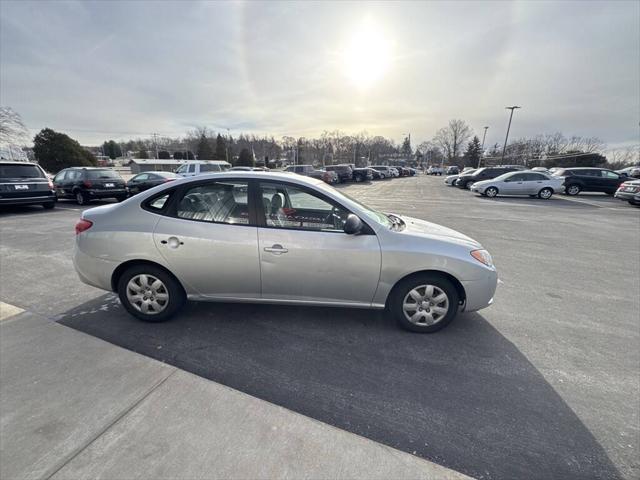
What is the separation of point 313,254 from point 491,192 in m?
18.3

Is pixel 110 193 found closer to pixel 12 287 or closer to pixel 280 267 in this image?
pixel 12 287

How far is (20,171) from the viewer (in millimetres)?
9820

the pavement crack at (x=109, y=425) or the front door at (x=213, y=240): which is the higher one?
the front door at (x=213, y=240)

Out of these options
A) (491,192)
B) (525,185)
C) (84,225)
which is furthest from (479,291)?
(525,185)

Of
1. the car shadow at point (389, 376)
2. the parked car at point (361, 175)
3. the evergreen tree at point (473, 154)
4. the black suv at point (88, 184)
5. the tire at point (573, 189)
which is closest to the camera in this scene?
the car shadow at point (389, 376)

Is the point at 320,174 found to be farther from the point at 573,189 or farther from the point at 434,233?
the point at 434,233

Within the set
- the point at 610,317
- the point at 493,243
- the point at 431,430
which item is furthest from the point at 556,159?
the point at 431,430

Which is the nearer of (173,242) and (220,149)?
(173,242)

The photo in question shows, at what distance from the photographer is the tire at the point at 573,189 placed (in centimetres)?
1806

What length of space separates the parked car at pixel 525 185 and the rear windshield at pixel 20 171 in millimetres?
21396

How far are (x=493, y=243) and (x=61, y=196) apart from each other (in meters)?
16.6

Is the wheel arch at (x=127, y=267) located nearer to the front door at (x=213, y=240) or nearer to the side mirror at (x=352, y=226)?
the front door at (x=213, y=240)

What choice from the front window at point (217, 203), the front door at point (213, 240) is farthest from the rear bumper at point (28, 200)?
the front window at point (217, 203)

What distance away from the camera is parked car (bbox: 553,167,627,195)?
58.2ft
